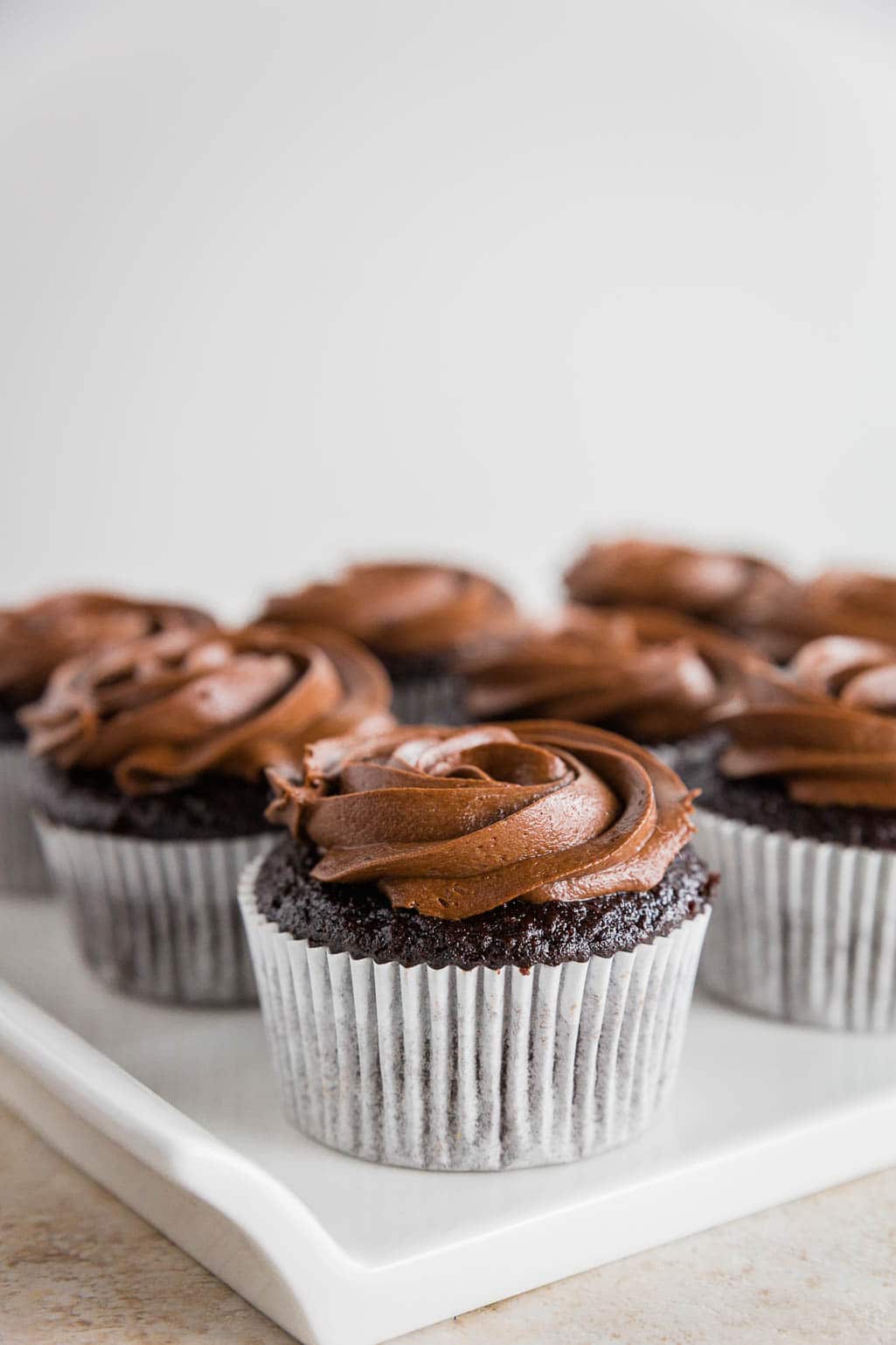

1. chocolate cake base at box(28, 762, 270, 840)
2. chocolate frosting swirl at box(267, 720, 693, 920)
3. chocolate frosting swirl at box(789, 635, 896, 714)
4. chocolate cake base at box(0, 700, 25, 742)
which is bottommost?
chocolate cake base at box(0, 700, 25, 742)

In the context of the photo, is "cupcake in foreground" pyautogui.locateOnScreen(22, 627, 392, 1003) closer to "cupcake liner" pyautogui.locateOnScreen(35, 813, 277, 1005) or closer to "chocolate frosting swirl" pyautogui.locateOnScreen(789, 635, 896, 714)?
"cupcake liner" pyautogui.locateOnScreen(35, 813, 277, 1005)

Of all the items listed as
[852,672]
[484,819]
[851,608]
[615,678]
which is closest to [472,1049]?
[484,819]

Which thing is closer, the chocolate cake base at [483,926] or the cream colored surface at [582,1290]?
the cream colored surface at [582,1290]

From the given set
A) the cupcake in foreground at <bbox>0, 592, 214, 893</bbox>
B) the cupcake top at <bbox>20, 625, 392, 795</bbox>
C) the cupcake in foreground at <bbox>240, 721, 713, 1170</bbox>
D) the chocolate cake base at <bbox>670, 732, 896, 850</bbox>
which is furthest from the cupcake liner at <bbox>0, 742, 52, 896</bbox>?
the chocolate cake base at <bbox>670, 732, 896, 850</bbox>

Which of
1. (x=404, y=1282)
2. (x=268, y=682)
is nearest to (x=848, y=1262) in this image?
(x=404, y=1282)

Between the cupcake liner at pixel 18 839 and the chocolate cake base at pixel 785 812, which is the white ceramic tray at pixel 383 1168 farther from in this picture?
the cupcake liner at pixel 18 839

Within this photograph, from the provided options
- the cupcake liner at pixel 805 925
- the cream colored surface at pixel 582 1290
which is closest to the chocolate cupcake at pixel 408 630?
the cupcake liner at pixel 805 925

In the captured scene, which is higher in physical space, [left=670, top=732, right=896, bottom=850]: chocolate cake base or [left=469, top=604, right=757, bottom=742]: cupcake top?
[left=469, top=604, right=757, bottom=742]: cupcake top
